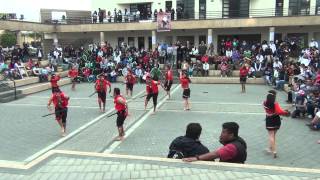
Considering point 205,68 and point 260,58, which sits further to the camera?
point 205,68

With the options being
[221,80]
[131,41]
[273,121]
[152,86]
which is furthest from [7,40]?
[273,121]

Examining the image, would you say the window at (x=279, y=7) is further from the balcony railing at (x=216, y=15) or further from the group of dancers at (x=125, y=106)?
the group of dancers at (x=125, y=106)

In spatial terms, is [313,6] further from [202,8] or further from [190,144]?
[190,144]

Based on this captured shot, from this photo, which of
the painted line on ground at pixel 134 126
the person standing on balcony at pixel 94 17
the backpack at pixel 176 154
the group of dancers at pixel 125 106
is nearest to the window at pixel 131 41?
the person standing on balcony at pixel 94 17

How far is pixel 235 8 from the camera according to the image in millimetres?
32281

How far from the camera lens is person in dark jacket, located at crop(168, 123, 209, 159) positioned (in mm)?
5496

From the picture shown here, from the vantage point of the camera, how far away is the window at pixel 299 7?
29.8 m

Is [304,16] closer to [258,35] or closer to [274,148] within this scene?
[258,35]

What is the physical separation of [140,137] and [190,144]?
Result: 20.3 feet

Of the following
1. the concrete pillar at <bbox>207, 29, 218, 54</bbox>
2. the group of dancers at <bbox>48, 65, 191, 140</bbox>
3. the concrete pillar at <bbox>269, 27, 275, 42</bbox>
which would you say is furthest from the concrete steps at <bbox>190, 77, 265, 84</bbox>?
the concrete pillar at <bbox>207, 29, 218, 54</bbox>

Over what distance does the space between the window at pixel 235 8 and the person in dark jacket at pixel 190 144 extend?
2781 cm

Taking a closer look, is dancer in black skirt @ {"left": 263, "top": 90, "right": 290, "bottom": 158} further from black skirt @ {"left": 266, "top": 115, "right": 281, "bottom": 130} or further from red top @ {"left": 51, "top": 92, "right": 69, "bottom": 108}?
red top @ {"left": 51, "top": 92, "right": 69, "bottom": 108}

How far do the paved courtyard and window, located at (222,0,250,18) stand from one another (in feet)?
45.9

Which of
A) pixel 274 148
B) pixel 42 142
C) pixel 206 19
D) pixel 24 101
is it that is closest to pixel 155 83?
pixel 42 142
